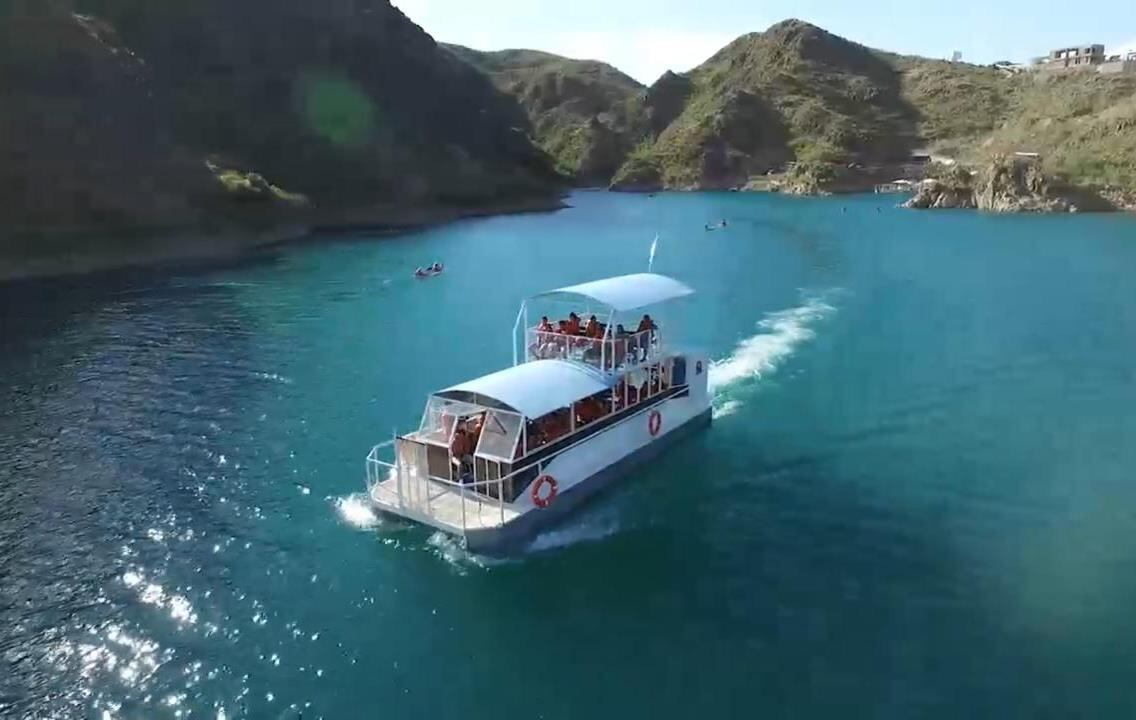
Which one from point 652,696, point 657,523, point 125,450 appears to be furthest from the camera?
point 125,450

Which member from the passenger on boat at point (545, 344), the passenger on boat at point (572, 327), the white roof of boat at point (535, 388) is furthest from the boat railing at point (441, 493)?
the passenger on boat at point (572, 327)

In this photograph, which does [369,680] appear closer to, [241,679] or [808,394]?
[241,679]

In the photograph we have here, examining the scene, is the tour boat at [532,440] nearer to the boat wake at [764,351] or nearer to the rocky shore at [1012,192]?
the boat wake at [764,351]

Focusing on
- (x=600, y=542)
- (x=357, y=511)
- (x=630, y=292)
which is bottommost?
(x=600, y=542)

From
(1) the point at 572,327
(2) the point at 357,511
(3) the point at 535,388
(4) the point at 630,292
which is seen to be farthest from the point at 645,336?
(2) the point at 357,511

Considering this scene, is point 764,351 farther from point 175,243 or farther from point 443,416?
point 175,243

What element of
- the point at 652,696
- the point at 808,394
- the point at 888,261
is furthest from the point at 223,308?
the point at 888,261

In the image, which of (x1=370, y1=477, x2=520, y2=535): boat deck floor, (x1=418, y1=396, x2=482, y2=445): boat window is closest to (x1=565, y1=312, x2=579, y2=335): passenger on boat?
(x1=418, y1=396, x2=482, y2=445): boat window
